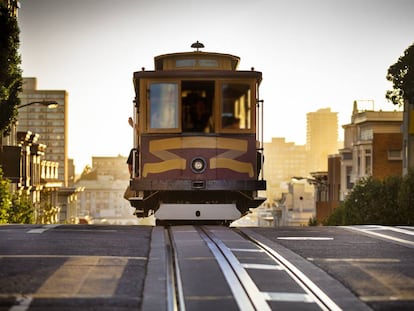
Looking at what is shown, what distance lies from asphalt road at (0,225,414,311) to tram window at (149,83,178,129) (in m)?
4.32

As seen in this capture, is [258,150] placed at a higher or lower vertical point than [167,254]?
higher

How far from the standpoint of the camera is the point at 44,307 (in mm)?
8039

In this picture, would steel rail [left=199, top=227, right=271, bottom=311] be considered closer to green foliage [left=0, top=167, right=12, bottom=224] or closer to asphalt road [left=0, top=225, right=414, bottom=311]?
asphalt road [left=0, top=225, right=414, bottom=311]

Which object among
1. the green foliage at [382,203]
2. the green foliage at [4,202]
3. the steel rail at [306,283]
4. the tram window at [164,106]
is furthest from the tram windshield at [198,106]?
the green foliage at [382,203]

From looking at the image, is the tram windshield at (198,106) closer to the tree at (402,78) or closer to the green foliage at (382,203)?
the green foliage at (382,203)

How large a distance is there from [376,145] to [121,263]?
54.7 meters

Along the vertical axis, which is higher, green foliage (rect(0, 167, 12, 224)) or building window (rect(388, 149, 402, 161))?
building window (rect(388, 149, 402, 161))

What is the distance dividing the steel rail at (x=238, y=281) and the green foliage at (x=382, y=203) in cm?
2692

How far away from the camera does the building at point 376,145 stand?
62.8 meters

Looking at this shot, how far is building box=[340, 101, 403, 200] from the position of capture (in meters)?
62.8

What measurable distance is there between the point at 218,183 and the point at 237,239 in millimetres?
5782

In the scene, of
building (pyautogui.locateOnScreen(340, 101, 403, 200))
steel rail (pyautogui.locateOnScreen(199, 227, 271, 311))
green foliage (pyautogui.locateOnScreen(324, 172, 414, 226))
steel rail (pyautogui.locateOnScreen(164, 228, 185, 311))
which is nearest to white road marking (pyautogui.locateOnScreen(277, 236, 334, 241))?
steel rail (pyautogui.locateOnScreen(199, 227, 271, 311))

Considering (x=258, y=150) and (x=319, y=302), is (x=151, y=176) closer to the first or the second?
(x=258, y=150)

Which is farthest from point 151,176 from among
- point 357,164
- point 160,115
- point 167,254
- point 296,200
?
point 296,200
